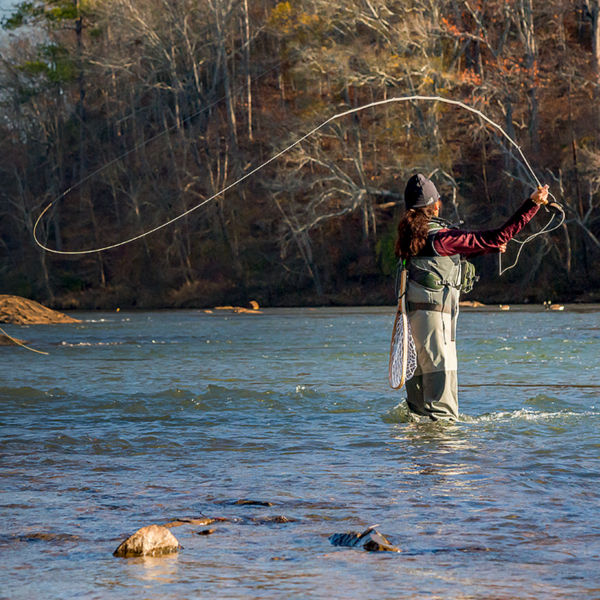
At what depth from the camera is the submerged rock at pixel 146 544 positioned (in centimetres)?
465

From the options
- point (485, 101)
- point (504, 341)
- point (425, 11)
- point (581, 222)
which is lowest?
point (504, 341)

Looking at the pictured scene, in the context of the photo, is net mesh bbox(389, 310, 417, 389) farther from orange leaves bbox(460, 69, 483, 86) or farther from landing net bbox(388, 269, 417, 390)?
orange leaves bbox(460, 69, 483, 86)

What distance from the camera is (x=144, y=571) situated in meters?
4.41

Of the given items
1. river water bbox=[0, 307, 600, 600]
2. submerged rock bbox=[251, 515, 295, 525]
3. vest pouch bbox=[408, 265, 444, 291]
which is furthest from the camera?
vest pouch bbox=[408, 265, 444, 291]

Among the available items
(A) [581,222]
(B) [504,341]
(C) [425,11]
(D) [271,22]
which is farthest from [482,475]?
(D) [271,22]

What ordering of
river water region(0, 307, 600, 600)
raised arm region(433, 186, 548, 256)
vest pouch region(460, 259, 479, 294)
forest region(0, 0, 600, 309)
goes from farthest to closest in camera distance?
forest region(0, 0, 600, 309), vest pouch region(460, 259, 479, 294), raised arm region(433, 186, 548, 256), river water region(0, 307, 600, 600)

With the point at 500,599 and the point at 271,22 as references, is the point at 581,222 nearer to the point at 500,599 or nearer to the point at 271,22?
the point at 271,22

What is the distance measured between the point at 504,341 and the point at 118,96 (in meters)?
45.1

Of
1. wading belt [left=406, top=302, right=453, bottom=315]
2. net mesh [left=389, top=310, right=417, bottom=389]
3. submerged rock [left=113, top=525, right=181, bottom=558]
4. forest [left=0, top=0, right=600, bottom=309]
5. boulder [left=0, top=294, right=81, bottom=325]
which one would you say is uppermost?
forest [left=0, top=0, right=600, bottom=309]

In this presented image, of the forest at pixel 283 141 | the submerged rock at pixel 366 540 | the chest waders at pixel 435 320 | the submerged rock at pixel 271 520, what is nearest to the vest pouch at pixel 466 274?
the chest waders at pixel 435 320

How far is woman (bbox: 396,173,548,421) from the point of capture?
27.3 ft

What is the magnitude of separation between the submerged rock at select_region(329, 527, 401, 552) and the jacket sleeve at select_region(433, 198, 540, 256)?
3.34 metres

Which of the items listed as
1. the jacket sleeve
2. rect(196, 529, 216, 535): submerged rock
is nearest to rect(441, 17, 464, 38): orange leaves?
the jacket sleeve

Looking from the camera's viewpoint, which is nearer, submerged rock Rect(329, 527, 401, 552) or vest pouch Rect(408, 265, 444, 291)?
submerged rock Rect(329, 527, 401, 552)
